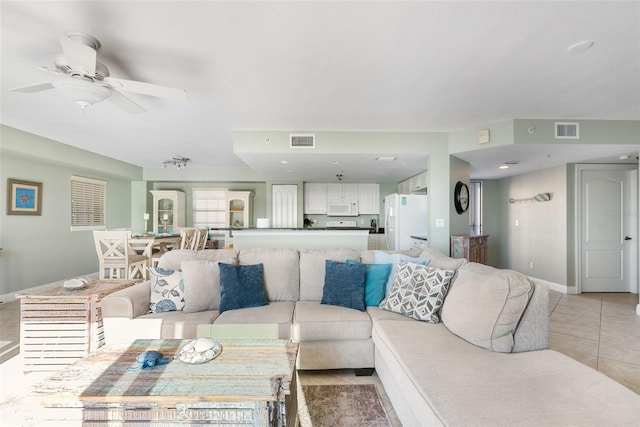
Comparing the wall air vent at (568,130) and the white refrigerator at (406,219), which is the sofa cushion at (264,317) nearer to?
A: the white refrigerator at (406,219)

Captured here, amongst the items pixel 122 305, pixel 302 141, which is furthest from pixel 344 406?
pixel 302 141

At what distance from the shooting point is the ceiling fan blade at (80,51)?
64.2 inches

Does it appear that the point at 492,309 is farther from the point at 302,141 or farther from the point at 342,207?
the point at 342,207

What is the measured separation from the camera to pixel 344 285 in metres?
2.51

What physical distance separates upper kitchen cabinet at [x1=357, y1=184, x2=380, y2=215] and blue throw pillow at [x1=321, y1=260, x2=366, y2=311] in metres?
4.90

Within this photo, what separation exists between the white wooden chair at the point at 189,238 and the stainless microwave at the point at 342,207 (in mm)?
3220

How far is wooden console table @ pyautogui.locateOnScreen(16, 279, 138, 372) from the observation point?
2.17 meters

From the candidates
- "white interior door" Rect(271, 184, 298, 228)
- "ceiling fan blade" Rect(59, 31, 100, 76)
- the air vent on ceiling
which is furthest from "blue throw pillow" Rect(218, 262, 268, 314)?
"white interior door" Rect(271, 184, 298, 228)

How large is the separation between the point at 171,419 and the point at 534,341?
6.46 feet

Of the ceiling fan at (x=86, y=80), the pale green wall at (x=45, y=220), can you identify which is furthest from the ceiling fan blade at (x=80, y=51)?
the pale green wall at (x=45, y=220)

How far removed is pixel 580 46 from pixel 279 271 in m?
2.83

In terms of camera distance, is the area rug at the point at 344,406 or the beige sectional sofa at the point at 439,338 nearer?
the beige sectional sofa at the point at 439,338

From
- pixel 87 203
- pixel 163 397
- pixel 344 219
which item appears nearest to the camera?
pixel 163 397

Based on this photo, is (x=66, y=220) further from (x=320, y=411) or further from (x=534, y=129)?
(x=534, y=129)
